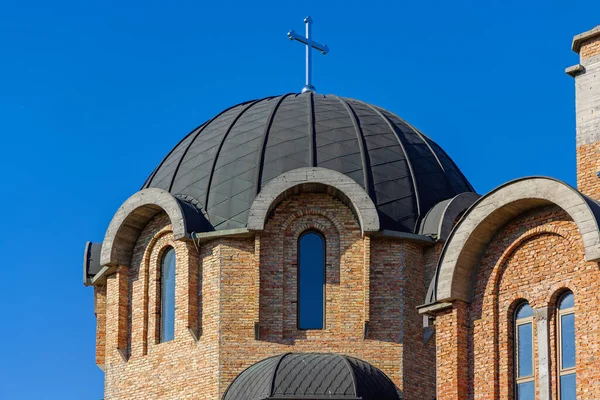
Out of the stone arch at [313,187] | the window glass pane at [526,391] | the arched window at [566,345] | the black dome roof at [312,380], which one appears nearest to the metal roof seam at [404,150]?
the stone arch at [313,187]

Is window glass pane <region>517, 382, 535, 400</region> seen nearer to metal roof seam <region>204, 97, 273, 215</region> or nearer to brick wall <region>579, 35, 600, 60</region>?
brick wall <region>579, 35, 600, 60</region>

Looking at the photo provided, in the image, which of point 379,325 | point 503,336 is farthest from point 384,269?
point 503,336

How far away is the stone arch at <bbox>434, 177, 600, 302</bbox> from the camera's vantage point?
3428 centimetres

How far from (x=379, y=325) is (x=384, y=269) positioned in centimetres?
131

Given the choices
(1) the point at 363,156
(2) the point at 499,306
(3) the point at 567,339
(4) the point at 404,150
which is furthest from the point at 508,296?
(4) the point at 404,150

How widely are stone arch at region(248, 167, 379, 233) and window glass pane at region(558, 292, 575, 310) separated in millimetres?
9136

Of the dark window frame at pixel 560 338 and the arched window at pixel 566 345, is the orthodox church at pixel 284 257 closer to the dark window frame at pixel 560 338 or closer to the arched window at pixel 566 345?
the dark window frame at pixel 560 338

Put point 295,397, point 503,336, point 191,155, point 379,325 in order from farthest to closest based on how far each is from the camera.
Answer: point 191,155 < point 379,325 < point 295,397 < point 503,336

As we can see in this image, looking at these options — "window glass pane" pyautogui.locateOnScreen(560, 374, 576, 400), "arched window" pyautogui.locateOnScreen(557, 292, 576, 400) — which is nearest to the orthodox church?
"arched window" pyautogui.locateOnScreen(557, 292, 576, 400)

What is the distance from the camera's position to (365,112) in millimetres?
46594

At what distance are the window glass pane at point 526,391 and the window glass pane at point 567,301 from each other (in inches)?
59.2

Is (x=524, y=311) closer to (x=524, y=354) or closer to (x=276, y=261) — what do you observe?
(x=524, y=354)

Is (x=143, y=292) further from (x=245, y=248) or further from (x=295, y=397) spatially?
(x=295, y=397)

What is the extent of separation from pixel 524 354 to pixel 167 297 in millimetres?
11953
